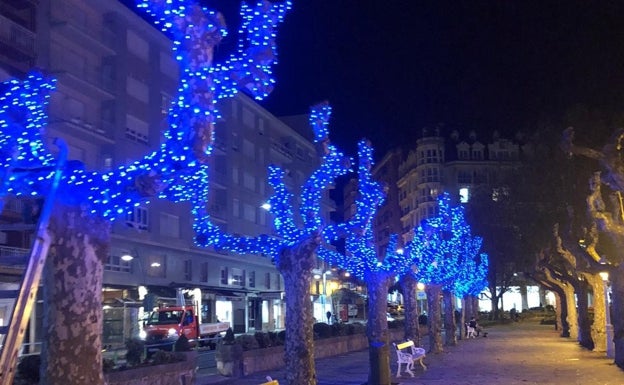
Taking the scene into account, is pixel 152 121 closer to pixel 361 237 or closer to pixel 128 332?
pixel 128 332

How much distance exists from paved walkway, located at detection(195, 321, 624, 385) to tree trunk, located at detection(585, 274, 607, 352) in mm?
528

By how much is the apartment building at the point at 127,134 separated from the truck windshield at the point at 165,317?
56 cm

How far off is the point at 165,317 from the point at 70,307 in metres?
27.9

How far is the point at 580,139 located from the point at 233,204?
95.4 feet

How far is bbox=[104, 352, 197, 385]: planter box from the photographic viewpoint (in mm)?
13214

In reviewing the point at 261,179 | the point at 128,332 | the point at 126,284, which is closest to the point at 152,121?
the point at 126,284

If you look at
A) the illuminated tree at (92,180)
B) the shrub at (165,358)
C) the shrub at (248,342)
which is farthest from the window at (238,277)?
the illuminated tree at (92,180)

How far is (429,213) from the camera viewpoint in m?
99.6

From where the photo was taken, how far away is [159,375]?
1456 centimetres

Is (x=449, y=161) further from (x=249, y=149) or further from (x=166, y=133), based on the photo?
(x=166, y=133)

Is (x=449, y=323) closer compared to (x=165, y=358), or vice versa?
(x=165, y=358)

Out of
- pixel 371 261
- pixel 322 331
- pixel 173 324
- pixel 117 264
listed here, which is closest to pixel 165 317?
pixel 173 324

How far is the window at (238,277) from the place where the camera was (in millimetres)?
51438

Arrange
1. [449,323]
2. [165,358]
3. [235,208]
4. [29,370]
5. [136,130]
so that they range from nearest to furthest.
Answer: [29,370] < [165,358] < [449,323] < [136,130] < [235,208]
